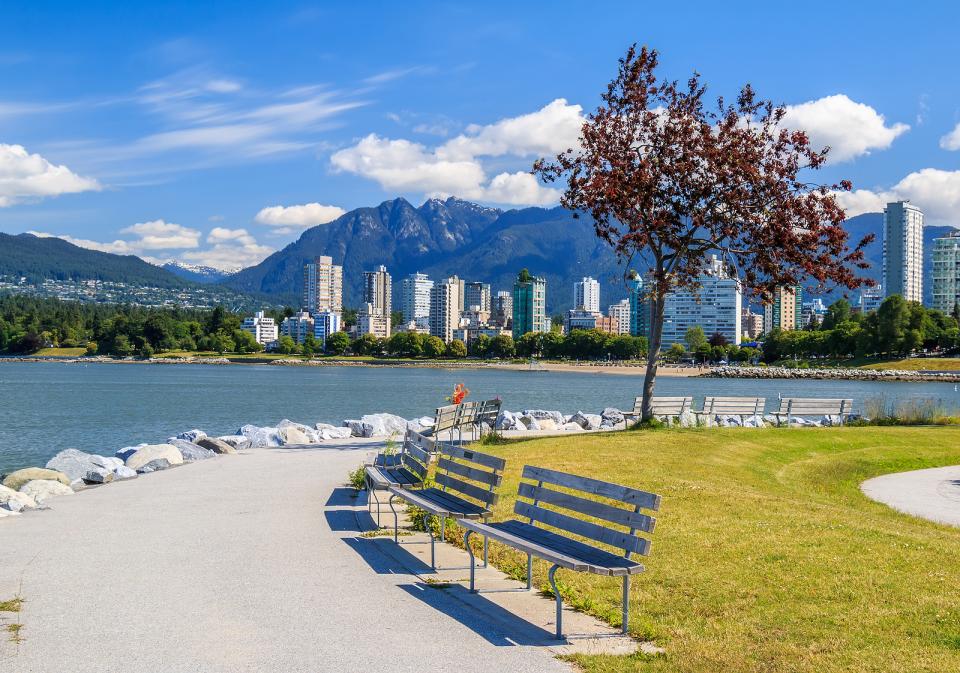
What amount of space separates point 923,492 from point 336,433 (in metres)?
15.6

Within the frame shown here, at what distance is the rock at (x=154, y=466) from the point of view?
59.2 ft

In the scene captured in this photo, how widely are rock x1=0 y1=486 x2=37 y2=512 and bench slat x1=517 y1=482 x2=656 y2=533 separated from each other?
765cm

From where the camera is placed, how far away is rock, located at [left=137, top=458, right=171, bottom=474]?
18.0m

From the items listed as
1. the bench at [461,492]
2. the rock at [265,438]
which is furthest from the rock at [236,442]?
the bench at [461,492]

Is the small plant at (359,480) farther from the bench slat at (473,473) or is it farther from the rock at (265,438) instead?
the rock at (265,438)

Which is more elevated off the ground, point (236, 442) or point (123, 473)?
point (123, 473)

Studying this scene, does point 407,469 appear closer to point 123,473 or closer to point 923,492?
point 123,473

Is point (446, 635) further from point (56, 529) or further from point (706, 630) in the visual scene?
point (56, 529)

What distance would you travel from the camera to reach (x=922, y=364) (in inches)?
5595

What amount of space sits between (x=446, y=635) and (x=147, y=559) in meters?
4.02

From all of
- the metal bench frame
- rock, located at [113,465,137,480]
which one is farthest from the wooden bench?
rock, located at [113,465,137,480]

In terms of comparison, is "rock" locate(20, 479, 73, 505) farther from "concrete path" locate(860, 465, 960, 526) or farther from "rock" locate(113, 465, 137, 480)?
"concrete path" locate(860, 465, 960, 526)

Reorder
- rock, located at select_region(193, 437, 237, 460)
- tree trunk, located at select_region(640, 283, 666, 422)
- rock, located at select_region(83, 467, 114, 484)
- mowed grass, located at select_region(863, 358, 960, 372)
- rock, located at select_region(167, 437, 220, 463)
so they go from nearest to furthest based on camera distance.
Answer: rock, located at select_region(83, 467, 114, 484) → rock, located at select_region(167, 437, 220, 463) → rock, located at select_region(193, 437, 237, 460) → tree trunk, located at select_region(640, 283, 666, 422) → mowed grass, located at select_region(863, 358, 960, 372)

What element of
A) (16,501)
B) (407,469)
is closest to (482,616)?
(407,469)
